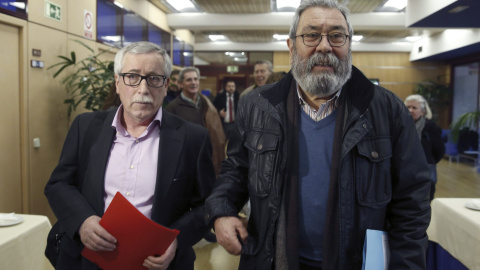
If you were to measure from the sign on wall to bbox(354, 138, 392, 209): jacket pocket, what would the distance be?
4.50m

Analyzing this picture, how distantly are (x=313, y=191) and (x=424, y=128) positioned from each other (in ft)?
10.5

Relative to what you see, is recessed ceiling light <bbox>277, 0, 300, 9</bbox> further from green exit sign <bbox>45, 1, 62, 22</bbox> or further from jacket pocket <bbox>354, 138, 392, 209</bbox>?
jacket pocket <bbox>354, 138, 392, 209</bbox>

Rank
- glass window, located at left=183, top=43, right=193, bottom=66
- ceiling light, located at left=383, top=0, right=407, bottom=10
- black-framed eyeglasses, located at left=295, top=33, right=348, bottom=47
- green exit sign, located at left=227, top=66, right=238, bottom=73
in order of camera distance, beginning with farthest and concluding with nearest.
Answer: green exit sign, located at left=227, top=66, right=238, bottom=73
glass window, located at left=183, top=43, right=193, bottom=66
ceiling light, located at left=383, top=0, right=407, bottom=10
black-framed eyeglasses, located at left=295, top=33, right=348, bottom=47

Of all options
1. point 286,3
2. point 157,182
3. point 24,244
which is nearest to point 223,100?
point 286,3

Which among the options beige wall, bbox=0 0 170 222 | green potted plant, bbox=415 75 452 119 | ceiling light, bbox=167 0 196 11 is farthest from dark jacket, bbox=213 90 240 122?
green potted plant, bbox=415 75 452 119

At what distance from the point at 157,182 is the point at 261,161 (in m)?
Result: 0.43

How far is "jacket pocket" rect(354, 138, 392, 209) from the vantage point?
128cm

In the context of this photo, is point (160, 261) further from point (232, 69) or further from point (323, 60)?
point (232, 69)

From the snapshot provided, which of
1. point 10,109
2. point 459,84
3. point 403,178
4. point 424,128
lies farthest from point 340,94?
point 459,84

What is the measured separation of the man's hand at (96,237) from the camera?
1.41 m

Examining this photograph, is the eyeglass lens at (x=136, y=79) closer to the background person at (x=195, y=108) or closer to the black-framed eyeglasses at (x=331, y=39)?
the black-framed eyeglasses at (x=331, y=39)

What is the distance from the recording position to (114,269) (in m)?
1.47

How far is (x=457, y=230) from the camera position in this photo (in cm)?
253

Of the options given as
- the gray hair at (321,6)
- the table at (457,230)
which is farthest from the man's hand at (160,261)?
the table at (457,230)
